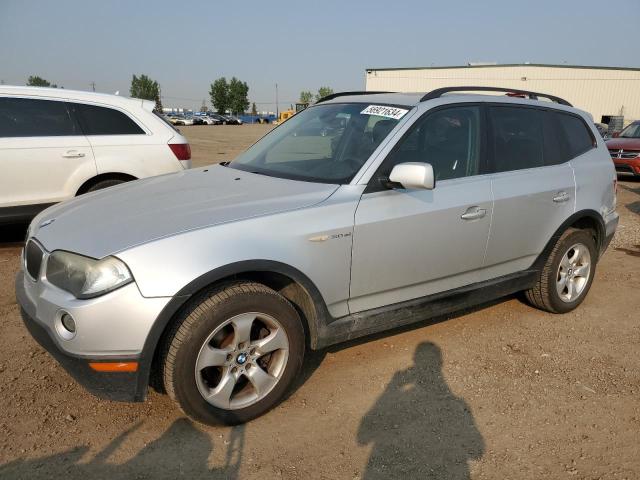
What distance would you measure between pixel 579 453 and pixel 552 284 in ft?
5.94

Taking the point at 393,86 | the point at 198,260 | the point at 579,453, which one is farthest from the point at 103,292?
the point at 393,86

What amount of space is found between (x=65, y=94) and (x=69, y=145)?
604 millimetres

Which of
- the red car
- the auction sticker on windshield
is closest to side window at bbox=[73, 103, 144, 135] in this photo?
the auction sticker on windshield

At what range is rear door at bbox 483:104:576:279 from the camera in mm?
3676

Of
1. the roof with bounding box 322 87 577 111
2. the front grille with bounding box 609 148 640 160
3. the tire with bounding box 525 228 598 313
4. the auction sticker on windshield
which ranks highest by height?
the roof with bounding box 322 87 577 111

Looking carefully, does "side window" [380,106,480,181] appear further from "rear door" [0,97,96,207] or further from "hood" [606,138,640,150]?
"hood" [606,138,640,150]

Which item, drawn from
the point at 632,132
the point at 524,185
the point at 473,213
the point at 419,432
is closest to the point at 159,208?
the point at 419,432

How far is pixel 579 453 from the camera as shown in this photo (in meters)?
2.65

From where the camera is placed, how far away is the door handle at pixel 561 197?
4.00 metres

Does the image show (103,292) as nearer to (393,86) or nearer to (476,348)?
(476,348)

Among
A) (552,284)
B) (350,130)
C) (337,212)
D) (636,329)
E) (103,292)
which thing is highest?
(350,130)

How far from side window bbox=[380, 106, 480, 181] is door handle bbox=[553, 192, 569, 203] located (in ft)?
2.79

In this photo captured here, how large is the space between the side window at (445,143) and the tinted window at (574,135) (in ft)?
3.47

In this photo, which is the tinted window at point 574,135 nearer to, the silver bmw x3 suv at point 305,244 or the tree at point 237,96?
the silver bmw x3 suv at point 305,244
